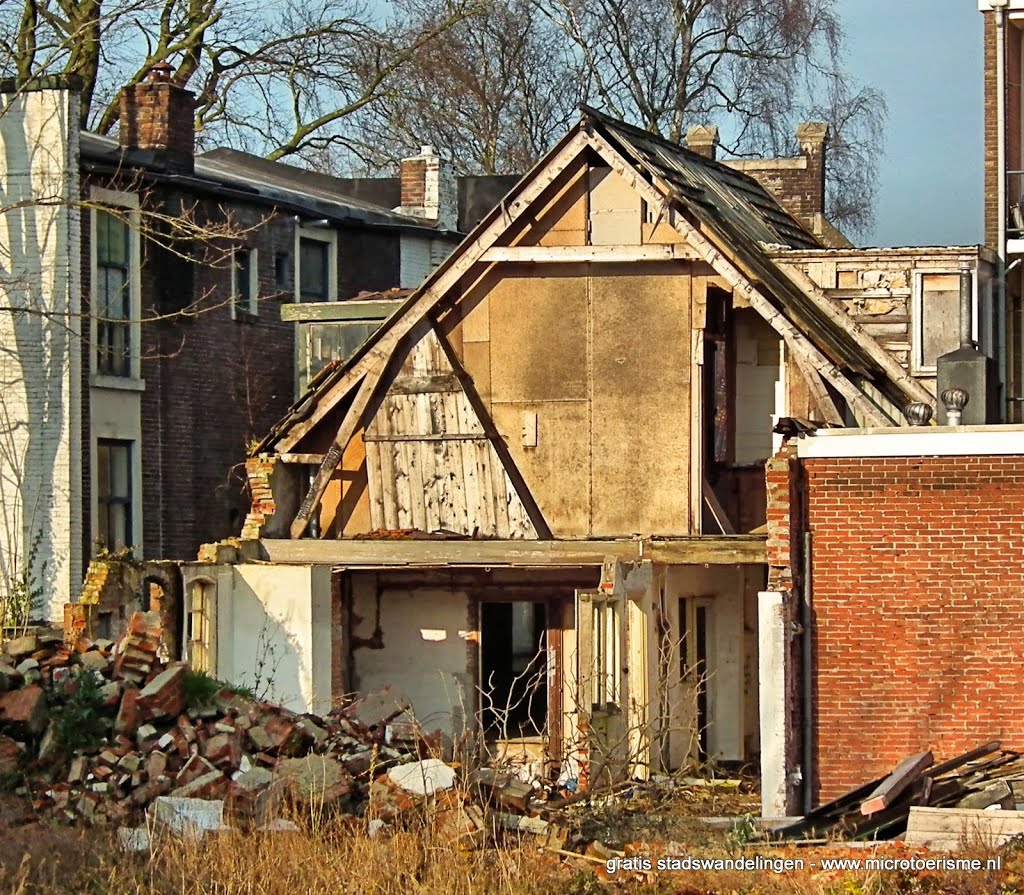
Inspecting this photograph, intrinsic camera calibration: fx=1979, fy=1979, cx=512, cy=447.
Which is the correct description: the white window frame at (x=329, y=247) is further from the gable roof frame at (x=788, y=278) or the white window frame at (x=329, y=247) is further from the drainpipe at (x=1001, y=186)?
the drainpipe at (x=1001, y=186)

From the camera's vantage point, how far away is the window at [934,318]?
2145 cm

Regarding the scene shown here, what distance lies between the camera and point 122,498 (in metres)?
25.8

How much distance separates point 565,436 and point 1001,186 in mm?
6137

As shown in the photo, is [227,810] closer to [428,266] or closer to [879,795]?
[879,795]

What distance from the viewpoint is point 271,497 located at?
2217 centimetres

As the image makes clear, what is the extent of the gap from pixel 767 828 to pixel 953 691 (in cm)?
229

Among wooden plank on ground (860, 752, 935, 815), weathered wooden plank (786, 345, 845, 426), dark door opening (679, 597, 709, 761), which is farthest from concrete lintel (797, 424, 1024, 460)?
dark door opening (679, 597, 709, 761)

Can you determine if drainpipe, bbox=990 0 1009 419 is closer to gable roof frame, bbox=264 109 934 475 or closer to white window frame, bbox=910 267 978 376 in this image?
white window frame, bbox=910 267 978 376

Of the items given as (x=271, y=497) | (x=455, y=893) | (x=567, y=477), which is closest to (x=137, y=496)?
(x=271, y=497)

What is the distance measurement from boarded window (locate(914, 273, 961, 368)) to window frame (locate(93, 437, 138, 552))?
34.2ft

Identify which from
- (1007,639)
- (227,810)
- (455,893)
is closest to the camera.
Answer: (455,893)

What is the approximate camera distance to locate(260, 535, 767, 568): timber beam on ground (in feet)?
68.1

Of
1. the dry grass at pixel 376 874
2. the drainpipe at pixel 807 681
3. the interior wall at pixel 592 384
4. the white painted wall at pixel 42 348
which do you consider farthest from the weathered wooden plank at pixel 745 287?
the white painted wall at pixel 42 348

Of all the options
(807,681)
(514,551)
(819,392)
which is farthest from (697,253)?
(807,681)
